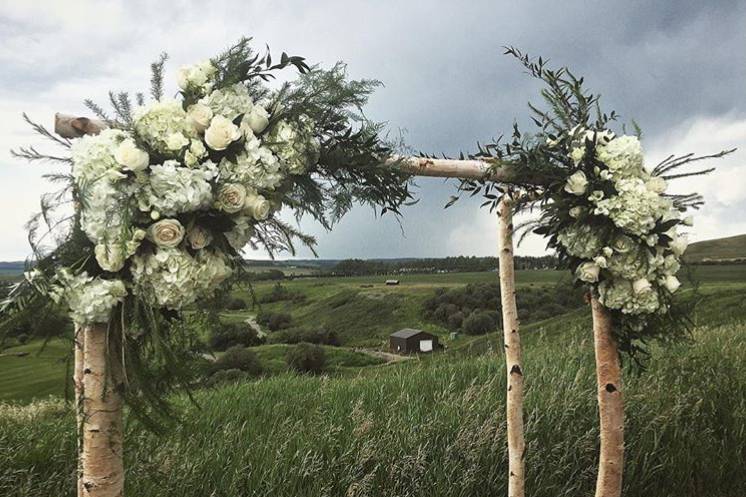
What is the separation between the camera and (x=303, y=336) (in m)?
30.0

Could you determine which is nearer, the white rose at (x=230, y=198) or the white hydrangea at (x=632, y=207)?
the white rose at (x=230, y=198)

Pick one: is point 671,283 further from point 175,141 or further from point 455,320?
point 455,320

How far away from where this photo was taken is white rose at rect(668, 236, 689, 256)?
316 cm

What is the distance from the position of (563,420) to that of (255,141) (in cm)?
368

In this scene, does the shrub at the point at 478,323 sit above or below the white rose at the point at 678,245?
below

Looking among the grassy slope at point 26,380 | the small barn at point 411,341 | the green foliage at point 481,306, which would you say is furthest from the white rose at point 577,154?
the small barn at point 411,341

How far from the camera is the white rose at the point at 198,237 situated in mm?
2105

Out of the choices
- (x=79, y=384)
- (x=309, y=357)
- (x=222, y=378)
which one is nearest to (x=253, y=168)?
(x=79, y=384)

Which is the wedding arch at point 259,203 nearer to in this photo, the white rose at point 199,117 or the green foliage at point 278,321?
the white rose at point 199,117

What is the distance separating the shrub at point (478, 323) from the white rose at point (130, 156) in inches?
926

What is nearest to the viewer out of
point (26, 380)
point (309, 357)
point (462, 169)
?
point (462, 169)

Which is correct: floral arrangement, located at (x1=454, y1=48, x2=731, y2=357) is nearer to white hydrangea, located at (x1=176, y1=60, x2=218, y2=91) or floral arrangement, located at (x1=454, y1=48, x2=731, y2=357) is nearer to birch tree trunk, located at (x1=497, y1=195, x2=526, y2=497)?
birch tree trunk, located at (x1=497, y1=195, x2=526, y2=497)

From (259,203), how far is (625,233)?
6.70 feet

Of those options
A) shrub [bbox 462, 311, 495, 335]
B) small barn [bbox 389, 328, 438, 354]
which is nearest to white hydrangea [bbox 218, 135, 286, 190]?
small barn [bbox 389, 328, 438, 354]
